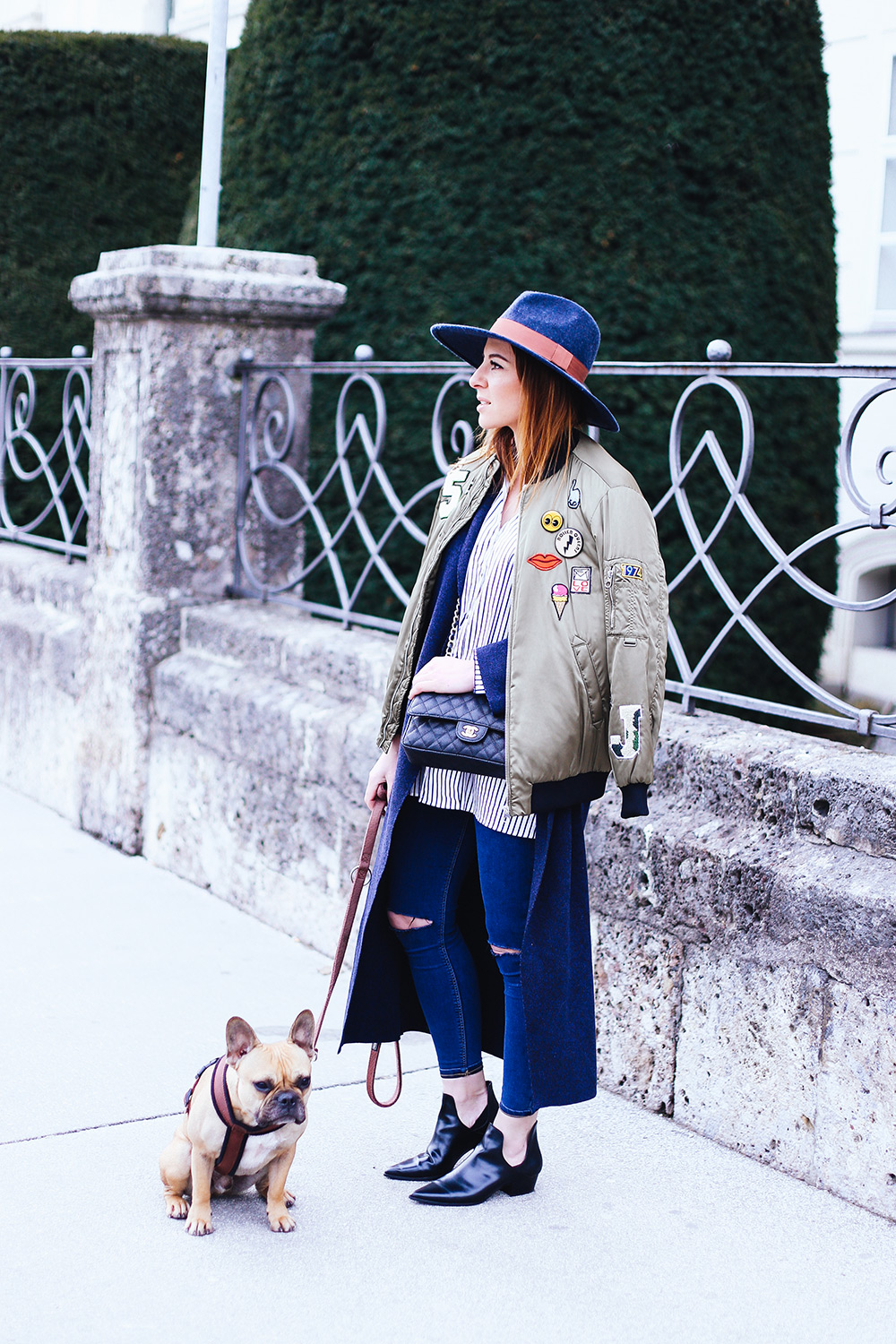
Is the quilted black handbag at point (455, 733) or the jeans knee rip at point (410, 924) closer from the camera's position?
the quilted black handbag at point (455, 733)

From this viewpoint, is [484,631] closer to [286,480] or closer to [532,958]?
[532,958]

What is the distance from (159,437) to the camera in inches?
195

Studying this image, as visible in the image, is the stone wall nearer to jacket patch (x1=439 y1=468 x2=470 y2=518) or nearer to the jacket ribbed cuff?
the jacket ribbed cuff

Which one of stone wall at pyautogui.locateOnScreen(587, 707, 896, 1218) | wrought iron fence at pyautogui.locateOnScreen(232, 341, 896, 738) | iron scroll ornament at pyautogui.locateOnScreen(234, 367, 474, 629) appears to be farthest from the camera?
iron scroll ornament at pyautogui.locateOnScreen(234, 367, 474, 629)

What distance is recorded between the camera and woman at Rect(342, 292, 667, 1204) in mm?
2576

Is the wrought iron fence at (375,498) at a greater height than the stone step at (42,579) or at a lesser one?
greater

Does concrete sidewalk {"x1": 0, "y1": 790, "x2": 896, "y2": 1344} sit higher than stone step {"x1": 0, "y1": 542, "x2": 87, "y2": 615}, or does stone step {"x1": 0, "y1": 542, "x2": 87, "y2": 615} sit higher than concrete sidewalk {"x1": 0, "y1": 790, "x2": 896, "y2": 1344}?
stone step {"x1": 0, "y1": 542, "x2": 87, "y2": 615}

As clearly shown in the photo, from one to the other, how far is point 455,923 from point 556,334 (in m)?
1.13

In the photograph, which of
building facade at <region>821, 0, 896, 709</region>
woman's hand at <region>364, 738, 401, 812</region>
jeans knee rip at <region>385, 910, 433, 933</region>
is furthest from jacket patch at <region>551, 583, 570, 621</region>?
building facade at <region>821, 0, 896, 709</region>

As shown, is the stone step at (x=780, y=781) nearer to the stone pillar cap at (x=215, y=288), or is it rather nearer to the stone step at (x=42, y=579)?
the stone pillar cap at (x=215, y=288)

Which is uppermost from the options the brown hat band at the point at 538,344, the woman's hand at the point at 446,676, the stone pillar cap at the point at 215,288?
the stone pillar cap at the point at 215,288

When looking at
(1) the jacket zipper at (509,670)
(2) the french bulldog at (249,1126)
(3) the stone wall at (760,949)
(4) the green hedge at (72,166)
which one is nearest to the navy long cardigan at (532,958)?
(1) the jacket zipper at (509,670)

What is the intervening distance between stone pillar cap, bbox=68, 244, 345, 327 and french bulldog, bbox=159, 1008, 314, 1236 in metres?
2.87

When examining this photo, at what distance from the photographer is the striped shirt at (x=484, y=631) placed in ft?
8.87
